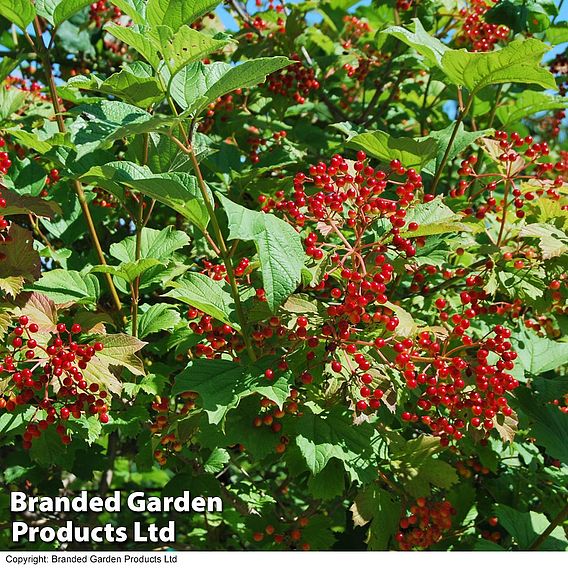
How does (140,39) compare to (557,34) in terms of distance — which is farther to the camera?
(557,34)

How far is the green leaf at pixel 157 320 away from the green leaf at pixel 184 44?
0.84 metres

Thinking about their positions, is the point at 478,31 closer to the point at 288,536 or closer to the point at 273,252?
the point at 273,252

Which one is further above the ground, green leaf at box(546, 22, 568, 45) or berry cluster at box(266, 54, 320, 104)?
green leaf at box(546, 22, 568, 45)

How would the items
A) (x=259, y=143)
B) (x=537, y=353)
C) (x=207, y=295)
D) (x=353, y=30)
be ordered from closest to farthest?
(x=207, y=295) < (x=537, y=353) < (x=259, y=143) < (x=353, y=30)

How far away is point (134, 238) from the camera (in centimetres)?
241

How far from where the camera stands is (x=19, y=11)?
2.01m

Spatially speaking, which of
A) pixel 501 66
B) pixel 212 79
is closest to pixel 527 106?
pixel 501 66

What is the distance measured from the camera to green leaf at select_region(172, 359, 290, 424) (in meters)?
1.66

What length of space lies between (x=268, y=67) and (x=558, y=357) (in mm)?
1581

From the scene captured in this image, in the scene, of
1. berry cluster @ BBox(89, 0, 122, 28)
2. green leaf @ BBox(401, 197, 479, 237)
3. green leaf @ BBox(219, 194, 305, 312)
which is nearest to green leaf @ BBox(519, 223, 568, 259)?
green leaf @ BBox(401, 197, 479, 237)

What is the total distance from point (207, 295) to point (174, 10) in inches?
28.7

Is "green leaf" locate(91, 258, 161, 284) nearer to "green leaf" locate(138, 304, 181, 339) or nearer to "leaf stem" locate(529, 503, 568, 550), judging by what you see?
"green leaf" locate(138, 304, 181, 339)

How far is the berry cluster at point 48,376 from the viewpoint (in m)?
1.81

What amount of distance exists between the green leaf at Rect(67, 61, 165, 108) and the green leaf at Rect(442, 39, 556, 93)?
0.84 meters
